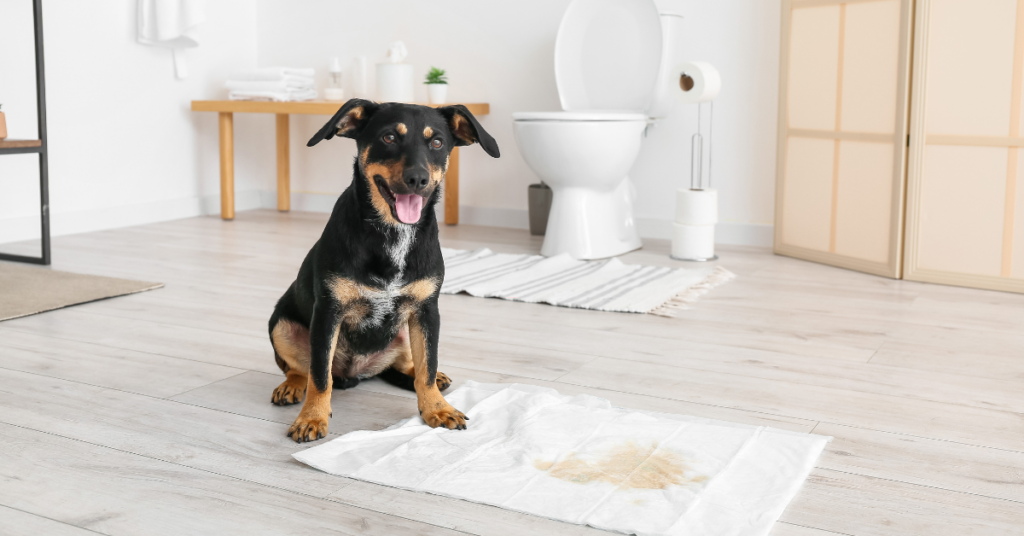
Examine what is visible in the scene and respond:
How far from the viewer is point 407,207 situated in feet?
4.92

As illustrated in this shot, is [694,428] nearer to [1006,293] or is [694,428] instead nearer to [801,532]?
[801,532]

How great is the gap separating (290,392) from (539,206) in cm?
239

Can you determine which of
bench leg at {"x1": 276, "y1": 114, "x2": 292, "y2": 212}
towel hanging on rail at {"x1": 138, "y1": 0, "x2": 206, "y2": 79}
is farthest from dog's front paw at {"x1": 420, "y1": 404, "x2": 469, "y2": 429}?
bench leg at {"x1": 276, "y1": 114, "x2": 292, "y2": 212}

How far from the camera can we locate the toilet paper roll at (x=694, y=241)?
3.50 m

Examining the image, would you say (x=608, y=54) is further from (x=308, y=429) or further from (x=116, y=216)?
(x=308, y=429)

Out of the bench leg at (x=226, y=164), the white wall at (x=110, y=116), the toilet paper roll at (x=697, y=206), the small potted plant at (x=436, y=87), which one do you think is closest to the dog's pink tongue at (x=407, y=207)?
the toilet paper roll at (x=697, y=206)

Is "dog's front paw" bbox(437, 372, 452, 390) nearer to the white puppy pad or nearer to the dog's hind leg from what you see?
the white puppy pad

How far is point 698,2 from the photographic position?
384 centimetres

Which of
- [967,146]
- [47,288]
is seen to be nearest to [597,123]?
[967,146]

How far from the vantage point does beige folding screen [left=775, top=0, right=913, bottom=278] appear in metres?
3.10

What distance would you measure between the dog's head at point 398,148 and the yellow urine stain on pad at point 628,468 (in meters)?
0.47

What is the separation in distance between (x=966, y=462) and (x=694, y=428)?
0.44 m

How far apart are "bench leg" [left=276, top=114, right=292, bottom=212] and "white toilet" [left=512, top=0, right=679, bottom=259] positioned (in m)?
1.61

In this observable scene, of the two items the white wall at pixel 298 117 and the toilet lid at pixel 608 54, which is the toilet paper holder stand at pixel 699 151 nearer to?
the white wall at pixel 298 117
